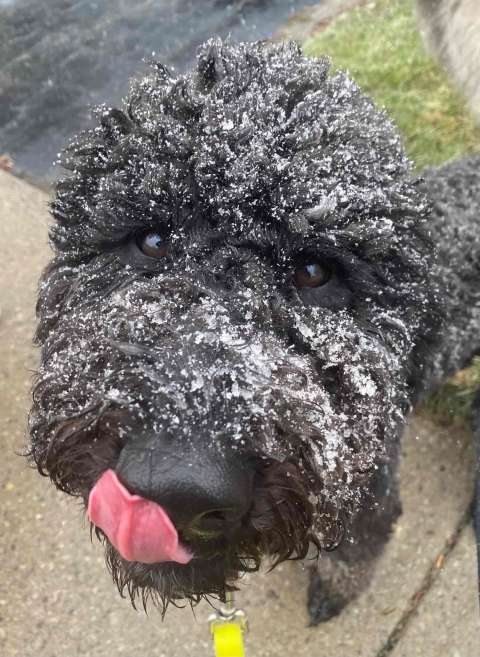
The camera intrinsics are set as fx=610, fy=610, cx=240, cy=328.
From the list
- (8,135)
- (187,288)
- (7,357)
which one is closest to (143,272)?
(187,288)

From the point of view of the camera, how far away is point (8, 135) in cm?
536

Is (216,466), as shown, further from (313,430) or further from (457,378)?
(457,378)

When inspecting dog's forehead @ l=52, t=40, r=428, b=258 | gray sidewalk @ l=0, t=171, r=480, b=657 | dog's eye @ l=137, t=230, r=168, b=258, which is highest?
dog's forehead @ l=52, t=40, r=428, b=258

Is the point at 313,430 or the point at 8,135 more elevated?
the point at 313,430

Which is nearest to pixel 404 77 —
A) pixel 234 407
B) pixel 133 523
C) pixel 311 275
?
pixel 311 275

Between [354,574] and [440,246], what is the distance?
151 centimetres

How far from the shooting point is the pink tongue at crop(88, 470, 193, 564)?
135 centimetres

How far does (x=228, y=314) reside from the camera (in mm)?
1690

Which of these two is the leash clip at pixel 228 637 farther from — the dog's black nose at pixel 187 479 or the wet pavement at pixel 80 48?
the wet pavement at pixel 80 48

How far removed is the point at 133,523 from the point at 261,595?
1.67 m

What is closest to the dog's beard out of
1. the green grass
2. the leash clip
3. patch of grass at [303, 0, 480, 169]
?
the leash clip

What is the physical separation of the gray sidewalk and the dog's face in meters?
0.88

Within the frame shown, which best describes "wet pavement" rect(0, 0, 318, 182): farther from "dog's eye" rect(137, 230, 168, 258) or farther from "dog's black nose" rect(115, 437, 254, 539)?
"dog's black nose" rect(115, 437, 254, 539)

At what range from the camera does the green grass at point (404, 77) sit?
4.76 metres
